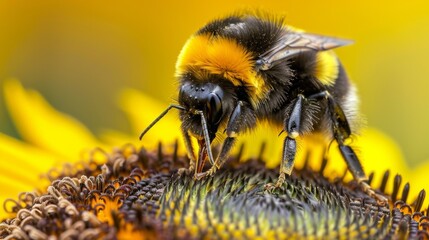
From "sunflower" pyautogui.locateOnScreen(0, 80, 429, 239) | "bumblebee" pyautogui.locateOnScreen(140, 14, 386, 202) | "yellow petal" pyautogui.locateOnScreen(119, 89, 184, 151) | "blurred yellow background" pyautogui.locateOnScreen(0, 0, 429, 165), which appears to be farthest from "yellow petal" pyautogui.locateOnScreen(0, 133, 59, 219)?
"blurred yellow background" pyautogui.locateOnScreen(0, 0, 429, 165)

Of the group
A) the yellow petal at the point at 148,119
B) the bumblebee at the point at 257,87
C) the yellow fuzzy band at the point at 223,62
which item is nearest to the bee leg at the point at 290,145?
the bumblebee at the point at 257,87

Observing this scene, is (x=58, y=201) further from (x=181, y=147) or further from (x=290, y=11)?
(x=290, y=11)

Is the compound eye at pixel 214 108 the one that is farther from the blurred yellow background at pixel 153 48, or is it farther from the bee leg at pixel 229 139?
the blurred yellow background at pixel 153 48

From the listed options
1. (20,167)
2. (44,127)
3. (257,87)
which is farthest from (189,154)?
(44,127)

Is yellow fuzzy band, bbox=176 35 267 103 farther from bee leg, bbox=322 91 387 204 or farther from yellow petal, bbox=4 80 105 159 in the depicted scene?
yellow petal, bbox=4 80 105 159

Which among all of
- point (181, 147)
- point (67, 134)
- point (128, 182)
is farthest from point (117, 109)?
point (128, 182)

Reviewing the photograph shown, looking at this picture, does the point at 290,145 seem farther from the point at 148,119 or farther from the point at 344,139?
the point at 148,119
